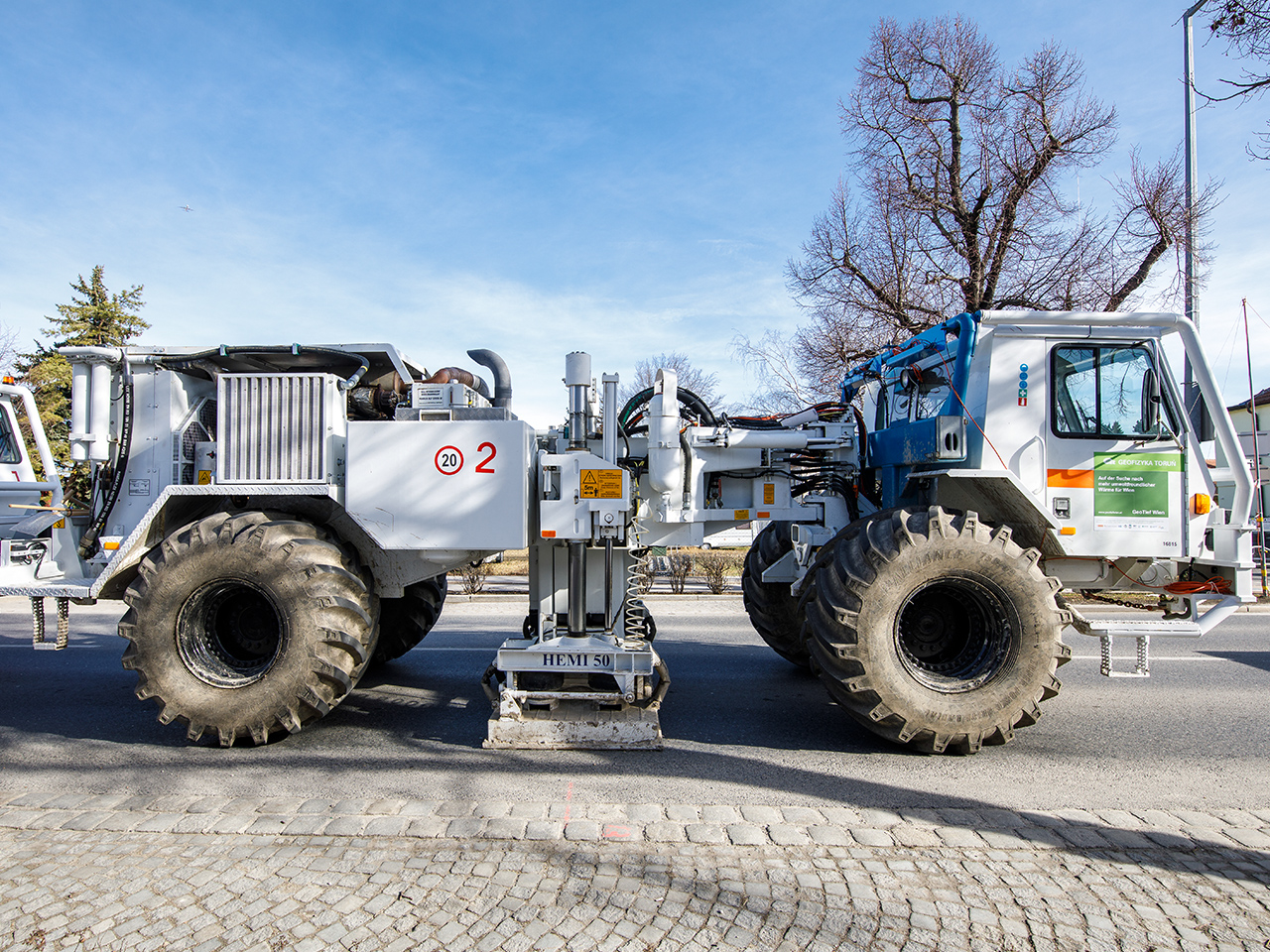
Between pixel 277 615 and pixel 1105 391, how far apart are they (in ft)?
18.5

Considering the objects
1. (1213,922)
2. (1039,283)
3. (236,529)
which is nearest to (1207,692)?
(1213,922)

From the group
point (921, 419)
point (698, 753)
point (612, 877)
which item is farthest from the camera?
point (921, 419)

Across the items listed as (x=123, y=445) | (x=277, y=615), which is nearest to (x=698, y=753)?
(x=277, y=615)

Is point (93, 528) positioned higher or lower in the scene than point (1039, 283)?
lower

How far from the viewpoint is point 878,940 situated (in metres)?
2.64

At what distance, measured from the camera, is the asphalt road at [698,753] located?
4.07 metres

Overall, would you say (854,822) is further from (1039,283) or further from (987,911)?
(1039,283)

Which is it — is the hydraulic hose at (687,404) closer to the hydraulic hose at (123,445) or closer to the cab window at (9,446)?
the hydraulic hose at (123,445)

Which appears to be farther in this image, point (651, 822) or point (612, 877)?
point (651, 822)

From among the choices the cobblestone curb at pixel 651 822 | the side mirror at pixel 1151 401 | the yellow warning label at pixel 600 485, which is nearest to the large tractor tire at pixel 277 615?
the cobblestone curb at pixel 651 822

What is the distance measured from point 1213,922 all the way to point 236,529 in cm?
515

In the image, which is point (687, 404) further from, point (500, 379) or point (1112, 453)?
point (1112, 453)

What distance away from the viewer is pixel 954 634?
5.05 metres

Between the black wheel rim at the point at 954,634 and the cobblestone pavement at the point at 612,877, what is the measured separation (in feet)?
3.35
